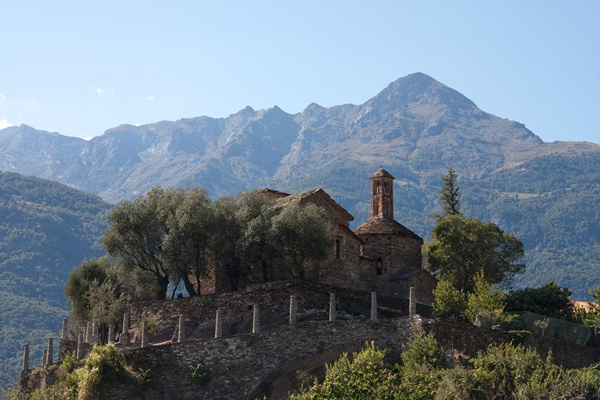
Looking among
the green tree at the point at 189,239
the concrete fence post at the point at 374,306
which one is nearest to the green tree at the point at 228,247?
the green tree at the point at 189,239

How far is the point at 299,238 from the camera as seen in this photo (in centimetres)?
5528

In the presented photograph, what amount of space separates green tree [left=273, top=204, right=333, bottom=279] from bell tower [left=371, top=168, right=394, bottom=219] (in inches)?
516

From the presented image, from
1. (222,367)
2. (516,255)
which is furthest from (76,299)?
(516,255)

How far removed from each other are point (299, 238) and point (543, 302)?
1932 cm

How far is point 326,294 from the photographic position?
2039 inches

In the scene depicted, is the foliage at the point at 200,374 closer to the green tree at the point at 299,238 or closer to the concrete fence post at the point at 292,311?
the concrete fence post at the point at 292,311

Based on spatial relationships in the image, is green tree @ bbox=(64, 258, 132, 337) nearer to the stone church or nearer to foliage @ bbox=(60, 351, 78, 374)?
foliage @ bbox=(60, 351, 78, 374)

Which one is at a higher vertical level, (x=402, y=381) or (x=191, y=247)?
(x=191, y=247)

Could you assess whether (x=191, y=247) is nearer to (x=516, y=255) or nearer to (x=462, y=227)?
(x=462, y=227)

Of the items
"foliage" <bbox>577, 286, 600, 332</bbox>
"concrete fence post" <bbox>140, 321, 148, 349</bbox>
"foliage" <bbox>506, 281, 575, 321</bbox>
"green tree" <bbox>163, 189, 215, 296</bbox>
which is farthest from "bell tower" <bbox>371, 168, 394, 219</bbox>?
"concrete fence post" <bbox>140, 321, 148, 349</bbox>

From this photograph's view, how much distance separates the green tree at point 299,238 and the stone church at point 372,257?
3.29 meters

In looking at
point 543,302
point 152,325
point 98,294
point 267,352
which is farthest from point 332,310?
point 543,302

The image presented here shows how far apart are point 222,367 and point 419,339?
1064cm

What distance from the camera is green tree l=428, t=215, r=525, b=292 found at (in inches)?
2635
